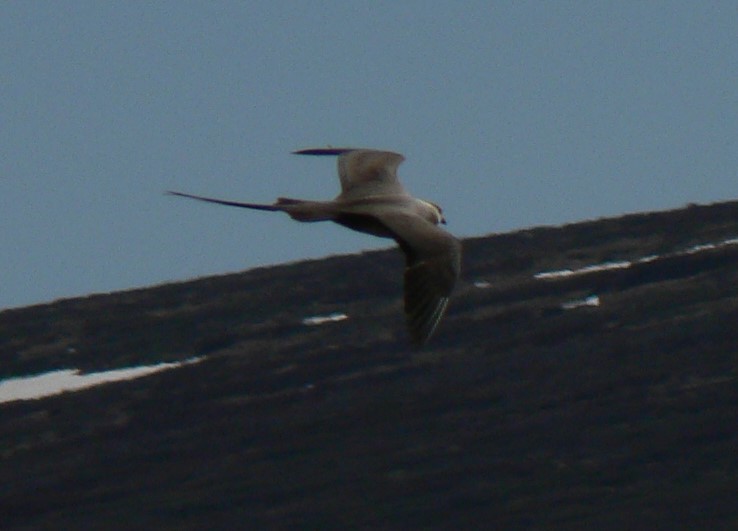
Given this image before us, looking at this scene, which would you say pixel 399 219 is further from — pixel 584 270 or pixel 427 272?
pixel 584 270

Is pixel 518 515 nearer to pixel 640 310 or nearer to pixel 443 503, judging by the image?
pixel 443 503

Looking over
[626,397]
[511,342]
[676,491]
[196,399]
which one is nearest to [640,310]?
[511,342]

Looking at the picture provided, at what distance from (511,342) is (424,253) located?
4438mm

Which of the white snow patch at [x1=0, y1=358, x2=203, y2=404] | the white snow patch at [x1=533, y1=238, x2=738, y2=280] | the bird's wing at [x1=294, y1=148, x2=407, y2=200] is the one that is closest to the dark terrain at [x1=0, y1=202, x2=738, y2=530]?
the white snow patch at [x1=533, y1=238, x2=738, y2=280]

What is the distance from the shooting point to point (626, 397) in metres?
11.1

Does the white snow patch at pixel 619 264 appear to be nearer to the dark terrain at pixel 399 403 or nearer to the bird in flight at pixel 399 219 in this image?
the dark terrain at pixel 399 403

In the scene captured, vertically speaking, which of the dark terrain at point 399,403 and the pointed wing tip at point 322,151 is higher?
the pointed wing tip at point 322,151

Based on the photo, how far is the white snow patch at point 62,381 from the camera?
13109mm

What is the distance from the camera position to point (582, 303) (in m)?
13.6

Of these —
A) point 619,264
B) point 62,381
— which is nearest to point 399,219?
point 62,381

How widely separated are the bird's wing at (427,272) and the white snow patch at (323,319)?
214 inches

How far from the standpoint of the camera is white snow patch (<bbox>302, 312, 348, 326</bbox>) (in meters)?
14.0

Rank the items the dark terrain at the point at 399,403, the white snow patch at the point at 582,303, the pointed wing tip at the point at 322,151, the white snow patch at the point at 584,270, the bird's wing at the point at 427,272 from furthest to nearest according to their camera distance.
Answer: the white snow patch at the point at 584,270, the white snow patch at the point at 582,303, the pointed wing tip at the point at 322,151, the dark terrain at the point at 399,403, the bird's wing at the point at 427,272

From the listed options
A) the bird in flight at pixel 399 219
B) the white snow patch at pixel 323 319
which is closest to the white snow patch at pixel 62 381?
the white snow patch at pixel 323 319
